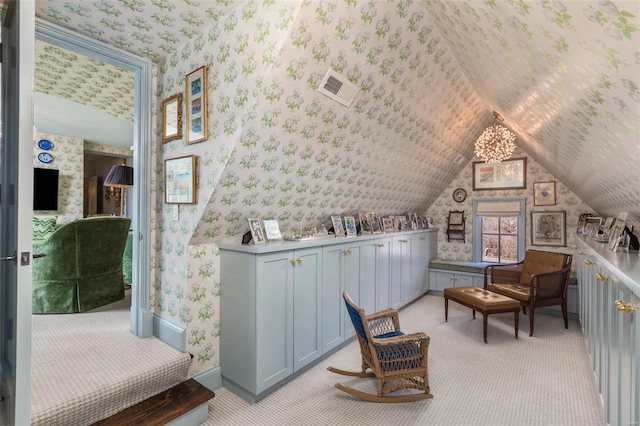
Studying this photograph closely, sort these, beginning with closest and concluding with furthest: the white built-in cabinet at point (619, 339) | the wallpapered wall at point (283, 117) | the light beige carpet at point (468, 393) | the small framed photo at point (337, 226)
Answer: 1. the white built-in cabinet at point (619, 339)
2. the wallpapered wall at point (283, 117)
3. the light beige carpet at point (468, 393)
4. the small framed photo at point (337, 226)

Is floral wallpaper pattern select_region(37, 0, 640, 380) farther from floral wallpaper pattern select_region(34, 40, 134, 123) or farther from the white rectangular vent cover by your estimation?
floral wallpaper pattern select_region(34, 40, 134, 123)

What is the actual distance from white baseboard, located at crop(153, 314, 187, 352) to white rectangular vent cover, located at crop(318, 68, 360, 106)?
2120 millimetres

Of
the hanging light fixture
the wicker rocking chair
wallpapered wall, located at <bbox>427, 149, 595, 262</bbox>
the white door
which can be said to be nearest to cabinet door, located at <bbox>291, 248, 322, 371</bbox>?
the wicker rocking chair

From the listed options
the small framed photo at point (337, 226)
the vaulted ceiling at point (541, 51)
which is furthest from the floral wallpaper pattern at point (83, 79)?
the small framed photo at point (337, 226)

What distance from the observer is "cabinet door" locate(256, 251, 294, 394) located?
2.26m

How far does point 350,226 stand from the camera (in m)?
3.58

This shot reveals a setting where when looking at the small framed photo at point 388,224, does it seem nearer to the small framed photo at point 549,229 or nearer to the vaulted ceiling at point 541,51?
the vaulted ceiling at point 541,51

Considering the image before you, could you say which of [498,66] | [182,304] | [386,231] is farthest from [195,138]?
[386,231]

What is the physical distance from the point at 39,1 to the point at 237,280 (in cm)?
215

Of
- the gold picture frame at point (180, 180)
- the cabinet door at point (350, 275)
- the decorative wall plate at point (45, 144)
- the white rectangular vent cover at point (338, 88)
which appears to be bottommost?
the cabinet door at point (350, 275)

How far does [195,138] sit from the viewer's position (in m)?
2.25

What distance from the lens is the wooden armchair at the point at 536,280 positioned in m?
3.53

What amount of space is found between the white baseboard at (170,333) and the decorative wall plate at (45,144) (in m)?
5.23

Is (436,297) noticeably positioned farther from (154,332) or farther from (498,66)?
(154,332)
